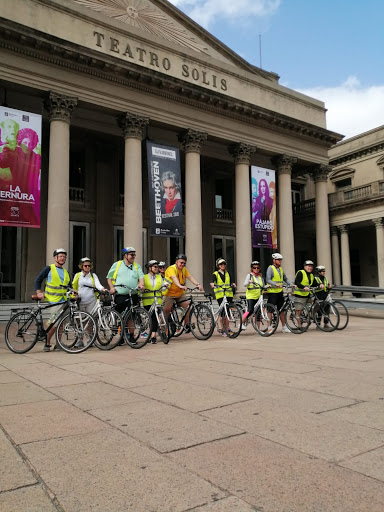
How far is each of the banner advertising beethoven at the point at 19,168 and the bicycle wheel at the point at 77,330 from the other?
27.8 ft

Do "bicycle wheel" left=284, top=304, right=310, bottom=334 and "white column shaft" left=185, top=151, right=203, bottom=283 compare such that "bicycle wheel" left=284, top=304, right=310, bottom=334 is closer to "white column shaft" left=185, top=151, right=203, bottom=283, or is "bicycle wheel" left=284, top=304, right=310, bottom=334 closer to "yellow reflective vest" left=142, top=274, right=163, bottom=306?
"yellow reflective vest" left=142, top=274, right=163, bottom=306

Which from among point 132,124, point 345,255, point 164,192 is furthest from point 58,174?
point 345,255

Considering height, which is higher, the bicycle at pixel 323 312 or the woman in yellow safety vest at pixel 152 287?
the woman in yellow safety vest at pixel 152 287

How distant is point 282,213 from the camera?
2391cm

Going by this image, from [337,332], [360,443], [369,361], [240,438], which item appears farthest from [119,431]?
[337,332]

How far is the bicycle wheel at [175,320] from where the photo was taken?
962cm

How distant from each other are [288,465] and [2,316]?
14.8 meters

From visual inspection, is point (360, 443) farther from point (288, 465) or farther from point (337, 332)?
point (337, 332)

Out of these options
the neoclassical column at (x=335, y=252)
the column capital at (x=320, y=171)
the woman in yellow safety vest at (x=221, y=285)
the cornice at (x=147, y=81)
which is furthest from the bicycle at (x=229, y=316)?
the neoclassical column at (x=335, y=252)

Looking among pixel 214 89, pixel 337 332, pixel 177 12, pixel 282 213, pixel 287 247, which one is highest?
pixel 177 12

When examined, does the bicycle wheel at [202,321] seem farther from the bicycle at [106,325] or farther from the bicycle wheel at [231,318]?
the bicycle at [106,325]

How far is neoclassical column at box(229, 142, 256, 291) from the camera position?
21.4 metres

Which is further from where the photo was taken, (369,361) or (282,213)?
(282,213)

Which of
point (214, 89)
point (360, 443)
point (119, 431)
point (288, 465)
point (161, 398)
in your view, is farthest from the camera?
point (214, 89)
